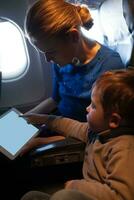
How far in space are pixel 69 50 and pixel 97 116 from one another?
336mm

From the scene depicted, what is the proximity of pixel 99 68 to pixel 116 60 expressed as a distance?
7cm

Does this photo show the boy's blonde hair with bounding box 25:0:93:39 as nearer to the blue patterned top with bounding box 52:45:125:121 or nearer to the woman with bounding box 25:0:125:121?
the woman with bounding box 25:0:125:121

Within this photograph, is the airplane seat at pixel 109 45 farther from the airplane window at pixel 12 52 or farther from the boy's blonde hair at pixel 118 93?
the airplane window at pixel 12 52

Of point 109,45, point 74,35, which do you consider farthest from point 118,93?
point 109,45

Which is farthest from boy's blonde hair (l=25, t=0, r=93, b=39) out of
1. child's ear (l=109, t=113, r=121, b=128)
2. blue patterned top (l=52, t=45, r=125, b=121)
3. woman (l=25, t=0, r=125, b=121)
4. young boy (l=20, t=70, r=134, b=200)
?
child's ear (l=109, t=113, r=121, b=128)

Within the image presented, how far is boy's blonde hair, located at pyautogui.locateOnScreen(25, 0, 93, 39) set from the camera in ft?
4.43

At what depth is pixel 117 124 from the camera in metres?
1.19

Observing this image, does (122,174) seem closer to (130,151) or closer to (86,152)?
(130,151)

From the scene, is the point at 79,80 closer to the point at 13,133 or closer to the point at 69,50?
the point at 69,50

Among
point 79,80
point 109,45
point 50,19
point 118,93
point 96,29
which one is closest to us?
point 118,93

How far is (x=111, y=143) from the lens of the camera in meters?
1.19

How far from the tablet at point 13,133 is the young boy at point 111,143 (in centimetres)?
24

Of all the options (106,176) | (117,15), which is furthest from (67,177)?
(117,15)

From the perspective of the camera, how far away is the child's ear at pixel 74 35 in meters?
1.39
